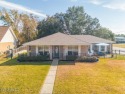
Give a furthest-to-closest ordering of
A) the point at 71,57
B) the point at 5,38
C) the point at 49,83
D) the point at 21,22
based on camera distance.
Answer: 1. the point at 21,22
2. the point at 5,38
3. the point at 71,57
4. the point at 49,83

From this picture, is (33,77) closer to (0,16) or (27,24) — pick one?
(27,24)

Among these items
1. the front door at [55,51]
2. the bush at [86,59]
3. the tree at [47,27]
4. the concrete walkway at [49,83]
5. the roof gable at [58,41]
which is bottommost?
the concrete walkway at [49,83]

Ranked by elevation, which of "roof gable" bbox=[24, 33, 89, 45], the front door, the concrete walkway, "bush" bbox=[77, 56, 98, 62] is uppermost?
"roof gable" bbox=[24, 33, 89, 45]

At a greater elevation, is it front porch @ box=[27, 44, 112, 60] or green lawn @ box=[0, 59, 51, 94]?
front porch @ box=[27, 44, 112, 60]

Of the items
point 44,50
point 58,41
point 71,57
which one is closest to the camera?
point 71,57

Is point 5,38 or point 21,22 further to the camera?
point 21,22

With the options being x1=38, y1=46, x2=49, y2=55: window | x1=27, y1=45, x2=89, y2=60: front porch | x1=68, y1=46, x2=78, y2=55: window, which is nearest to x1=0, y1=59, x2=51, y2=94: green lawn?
x1=27, y1=45, x2=89, y2=60: front porch

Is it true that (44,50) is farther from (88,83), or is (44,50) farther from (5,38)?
(88,83)

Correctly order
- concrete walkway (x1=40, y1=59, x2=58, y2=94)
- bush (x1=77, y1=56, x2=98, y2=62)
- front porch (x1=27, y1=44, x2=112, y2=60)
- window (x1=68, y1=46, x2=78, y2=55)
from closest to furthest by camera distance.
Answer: concrete walkway (x1=40, y1=59, x2=58, y2=94)
bush (x1=77, y1=56, x2=98, y2=62)
front porch (x1=27, y1=44, x2=112, y2=60)
window (x1=68, y1=46, x2=78, y2=55)

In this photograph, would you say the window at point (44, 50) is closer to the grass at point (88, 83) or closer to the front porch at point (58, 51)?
the front porch at point (58, 51)

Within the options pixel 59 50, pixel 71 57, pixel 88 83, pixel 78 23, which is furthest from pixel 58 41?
pixel 78 23

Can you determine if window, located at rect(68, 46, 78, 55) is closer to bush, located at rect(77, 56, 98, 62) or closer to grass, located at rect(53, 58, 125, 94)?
bush, located at rect(77, 56, 98, 62)

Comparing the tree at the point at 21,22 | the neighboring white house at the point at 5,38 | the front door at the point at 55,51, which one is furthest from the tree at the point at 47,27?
the front door at the point at 55,51

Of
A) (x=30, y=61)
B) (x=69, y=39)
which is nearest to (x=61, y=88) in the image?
(x=30, y=61)
